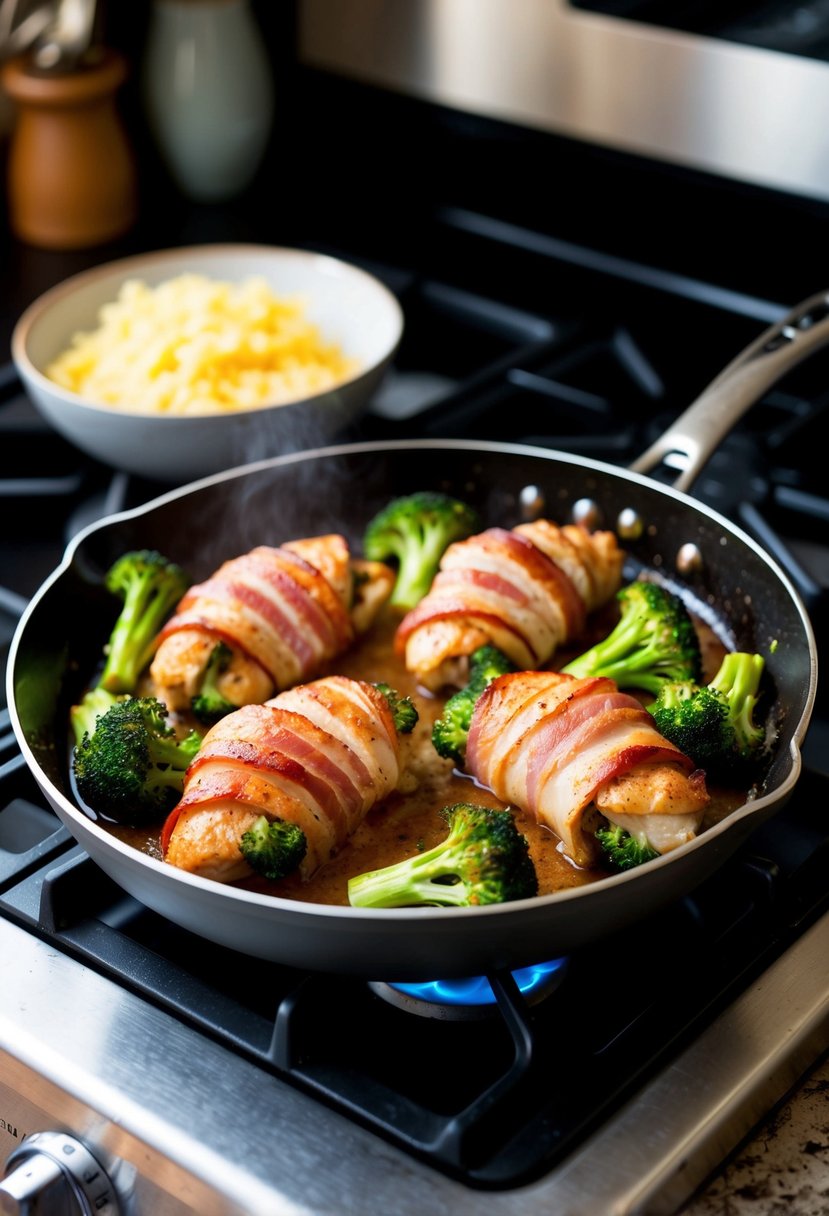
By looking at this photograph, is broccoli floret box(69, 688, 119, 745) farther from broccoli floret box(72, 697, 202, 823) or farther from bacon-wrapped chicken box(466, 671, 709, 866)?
bacon-wrapped chicken box(466, 671, 709, 866)

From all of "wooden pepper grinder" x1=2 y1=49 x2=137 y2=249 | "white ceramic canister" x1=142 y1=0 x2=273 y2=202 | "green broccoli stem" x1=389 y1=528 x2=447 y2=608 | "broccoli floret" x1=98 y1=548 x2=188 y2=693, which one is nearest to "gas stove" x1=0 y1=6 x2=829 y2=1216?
"broccoli floret" x1=98 y1=548 x2=188 y2=693

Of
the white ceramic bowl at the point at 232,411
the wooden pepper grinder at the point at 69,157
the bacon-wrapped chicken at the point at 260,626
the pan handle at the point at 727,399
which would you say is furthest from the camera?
the wooden pepper grinder at the point at 69,157

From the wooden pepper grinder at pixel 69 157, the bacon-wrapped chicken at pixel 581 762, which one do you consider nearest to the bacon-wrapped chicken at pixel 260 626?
the bacon-wrapped chicken at pixel 581 762

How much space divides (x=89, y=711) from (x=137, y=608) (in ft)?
0.40

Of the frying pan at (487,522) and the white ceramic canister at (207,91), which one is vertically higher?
the white ceramic canister at (207,91)

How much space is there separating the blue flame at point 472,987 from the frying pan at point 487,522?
7 cm

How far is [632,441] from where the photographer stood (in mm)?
1534

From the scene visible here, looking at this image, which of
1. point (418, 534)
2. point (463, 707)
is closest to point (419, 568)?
point (418, 534)

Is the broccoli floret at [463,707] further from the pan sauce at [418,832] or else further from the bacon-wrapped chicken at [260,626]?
the bacon-wrapped chicken at [260,626]

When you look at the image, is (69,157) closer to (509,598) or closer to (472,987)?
(509,598)

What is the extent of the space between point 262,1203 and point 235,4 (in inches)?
63.1

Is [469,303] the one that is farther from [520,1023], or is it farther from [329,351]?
[520,1023]

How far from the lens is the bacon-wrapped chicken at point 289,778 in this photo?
37.0 inches

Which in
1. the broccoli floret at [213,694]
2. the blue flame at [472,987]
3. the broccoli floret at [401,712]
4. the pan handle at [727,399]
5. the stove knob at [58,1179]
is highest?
the pan handle at [727,399]
